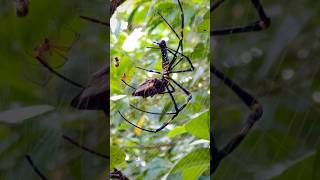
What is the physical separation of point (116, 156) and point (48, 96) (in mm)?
137

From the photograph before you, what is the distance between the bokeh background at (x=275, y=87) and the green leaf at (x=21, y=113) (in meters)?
0.27

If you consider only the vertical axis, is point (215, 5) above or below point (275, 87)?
above

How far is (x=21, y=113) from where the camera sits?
0.63 meters

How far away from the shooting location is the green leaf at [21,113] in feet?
2.06

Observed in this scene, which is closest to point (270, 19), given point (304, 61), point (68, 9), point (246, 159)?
point (304, 61)

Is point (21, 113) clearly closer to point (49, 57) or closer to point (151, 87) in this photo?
point (49, 57)

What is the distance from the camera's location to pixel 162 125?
0.63 m

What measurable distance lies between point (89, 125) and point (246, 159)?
0.23 meters

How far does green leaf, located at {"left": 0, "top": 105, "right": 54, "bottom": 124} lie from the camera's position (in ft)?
2.06

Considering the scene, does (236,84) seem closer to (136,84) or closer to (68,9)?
(136,84)

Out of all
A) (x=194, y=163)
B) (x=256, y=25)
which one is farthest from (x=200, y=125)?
(x=256, y=25)

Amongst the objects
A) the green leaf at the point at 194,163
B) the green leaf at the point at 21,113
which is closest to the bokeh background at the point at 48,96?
the green leaf at the point at 21,113

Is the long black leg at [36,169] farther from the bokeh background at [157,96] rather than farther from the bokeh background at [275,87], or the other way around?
the bokeh background at [275,87]

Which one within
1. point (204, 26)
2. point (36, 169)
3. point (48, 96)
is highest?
point (204, 26)
